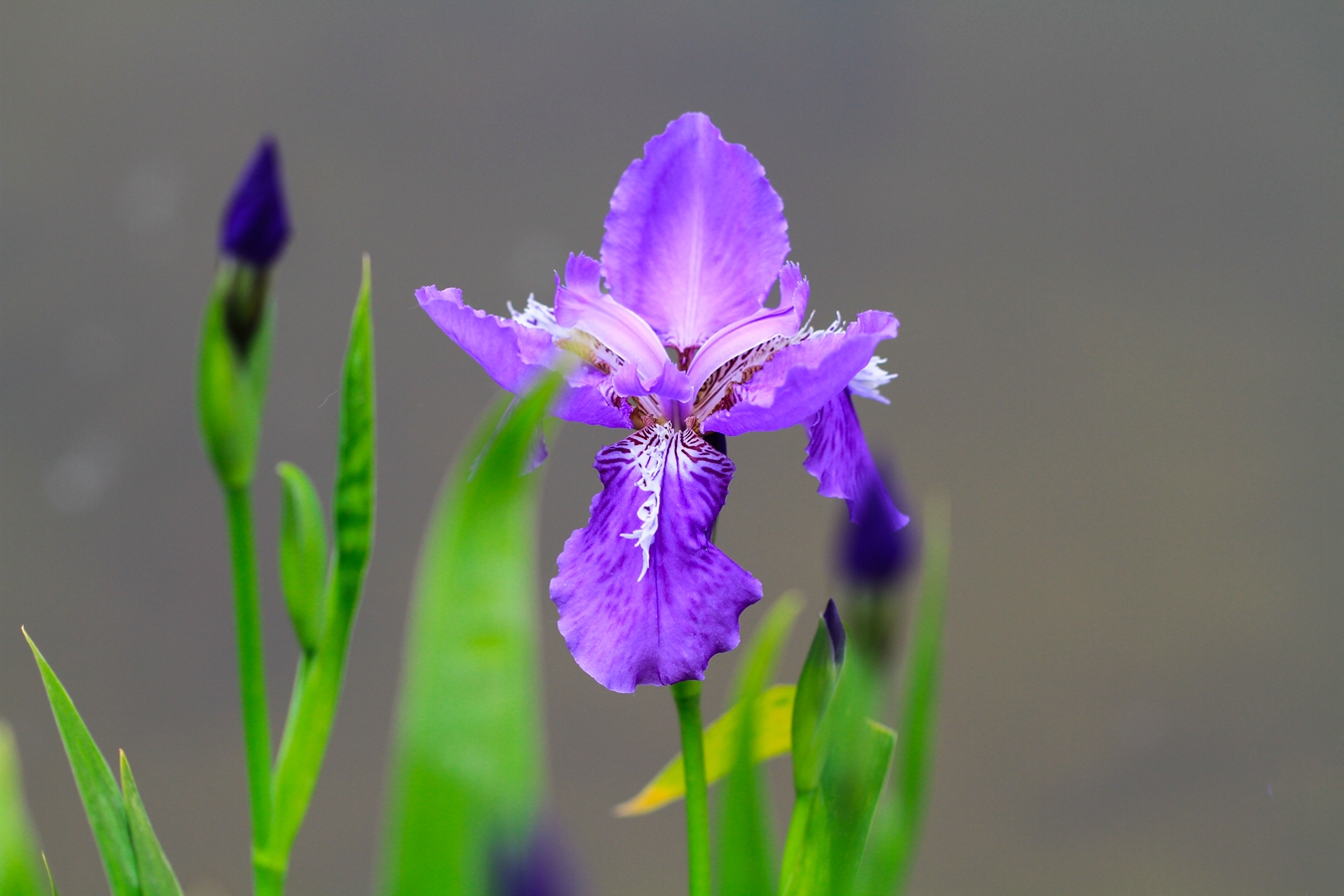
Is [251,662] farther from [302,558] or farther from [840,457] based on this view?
[840,457]

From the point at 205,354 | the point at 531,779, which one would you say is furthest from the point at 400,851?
the point at 205,354

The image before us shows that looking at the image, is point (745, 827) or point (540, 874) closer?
point (540, 874)

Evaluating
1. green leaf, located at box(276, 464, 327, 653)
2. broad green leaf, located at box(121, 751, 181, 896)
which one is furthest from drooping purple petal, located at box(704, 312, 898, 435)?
broad green leaf, located at box(121, 751, 181, 896)

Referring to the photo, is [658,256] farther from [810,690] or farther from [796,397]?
[810,690]

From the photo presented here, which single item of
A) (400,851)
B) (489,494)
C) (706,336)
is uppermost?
(706,336)

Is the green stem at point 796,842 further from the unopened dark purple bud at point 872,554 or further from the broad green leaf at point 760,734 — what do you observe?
the unopened dark purple bud at point 872,554

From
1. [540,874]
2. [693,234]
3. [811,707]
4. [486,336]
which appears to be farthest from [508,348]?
[540,874]

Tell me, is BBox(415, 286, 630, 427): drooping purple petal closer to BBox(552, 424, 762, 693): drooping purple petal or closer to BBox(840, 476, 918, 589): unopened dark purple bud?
BBox(552, 424, 762, 693): drooping purple petal
